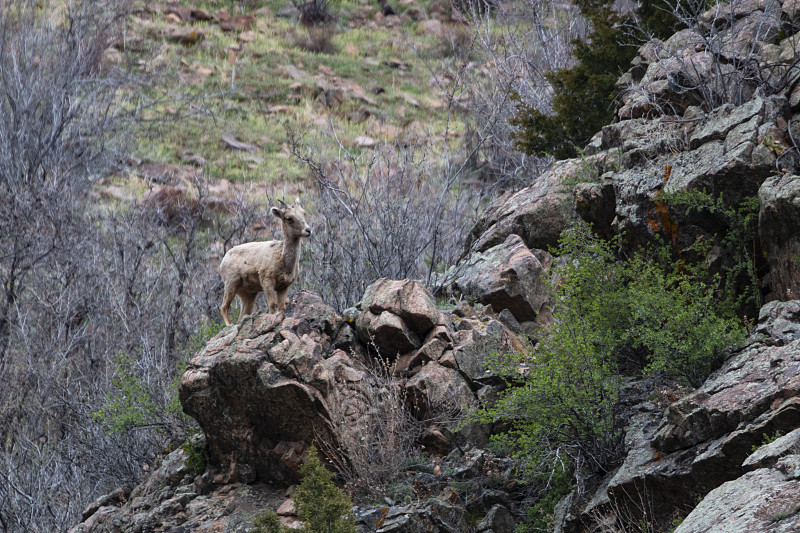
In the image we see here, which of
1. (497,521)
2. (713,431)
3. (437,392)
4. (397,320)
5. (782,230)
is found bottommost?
(497,521)

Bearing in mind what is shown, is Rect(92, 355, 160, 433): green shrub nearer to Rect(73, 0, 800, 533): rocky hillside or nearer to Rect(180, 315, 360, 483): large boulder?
Rect(73, 0, 800, 533): rocky hillside

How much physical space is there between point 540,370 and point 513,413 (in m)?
0.49

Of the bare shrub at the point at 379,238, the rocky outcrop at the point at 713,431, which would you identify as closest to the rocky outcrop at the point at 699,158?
the rocky outcrop at the point at 713,431

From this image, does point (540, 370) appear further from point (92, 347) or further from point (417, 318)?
point (92, 347)

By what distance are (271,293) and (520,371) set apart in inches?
104

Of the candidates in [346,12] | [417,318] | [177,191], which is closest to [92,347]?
[177,191]

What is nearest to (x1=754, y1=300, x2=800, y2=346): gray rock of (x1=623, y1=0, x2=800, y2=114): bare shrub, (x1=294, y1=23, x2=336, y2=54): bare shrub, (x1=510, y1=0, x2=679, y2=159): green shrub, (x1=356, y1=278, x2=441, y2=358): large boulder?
(x1=623, y1=0, x2=800, y2=114): bare shrub

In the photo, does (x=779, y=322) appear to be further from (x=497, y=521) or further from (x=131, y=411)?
(x=131, y=411)

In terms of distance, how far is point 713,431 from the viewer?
22.5ft

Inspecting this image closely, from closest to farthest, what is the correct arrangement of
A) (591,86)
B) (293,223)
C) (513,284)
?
1. (293,223)
2. (513,284)
3. (591,86)

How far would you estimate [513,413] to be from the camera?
8.14 m

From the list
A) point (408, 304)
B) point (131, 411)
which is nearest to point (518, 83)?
point (408, 304)

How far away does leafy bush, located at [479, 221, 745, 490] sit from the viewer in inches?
310

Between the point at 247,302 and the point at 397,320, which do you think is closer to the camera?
the point at 397,320
